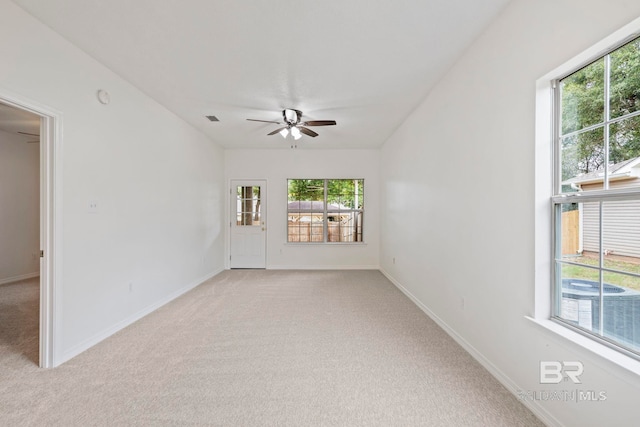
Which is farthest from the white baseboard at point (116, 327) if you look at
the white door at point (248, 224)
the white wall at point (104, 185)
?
the white door at point (248, 224)

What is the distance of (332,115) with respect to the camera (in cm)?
396

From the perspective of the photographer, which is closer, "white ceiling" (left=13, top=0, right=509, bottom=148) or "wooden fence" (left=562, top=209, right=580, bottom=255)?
"wooden fence" (left=562, top=209, right=580, bottom=255)

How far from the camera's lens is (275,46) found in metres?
2.34

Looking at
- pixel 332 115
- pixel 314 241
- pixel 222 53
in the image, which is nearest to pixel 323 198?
pixel 314 241

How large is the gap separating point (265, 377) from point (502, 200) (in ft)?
7.05

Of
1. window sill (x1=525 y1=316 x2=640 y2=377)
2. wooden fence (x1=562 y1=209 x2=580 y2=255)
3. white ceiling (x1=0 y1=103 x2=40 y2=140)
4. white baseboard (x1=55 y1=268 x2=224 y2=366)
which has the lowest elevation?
white baseboard (x1=55 y1=268 x2=224 y2=366)

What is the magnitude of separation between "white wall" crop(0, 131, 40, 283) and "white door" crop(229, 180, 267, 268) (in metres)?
3.52

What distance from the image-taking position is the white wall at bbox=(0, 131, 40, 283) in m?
4.69

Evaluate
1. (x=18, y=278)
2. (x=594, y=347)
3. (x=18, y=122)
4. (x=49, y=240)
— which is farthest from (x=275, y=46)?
(x=18, y=278)

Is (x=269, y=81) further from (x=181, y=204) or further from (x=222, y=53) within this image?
(x=181, y=204)

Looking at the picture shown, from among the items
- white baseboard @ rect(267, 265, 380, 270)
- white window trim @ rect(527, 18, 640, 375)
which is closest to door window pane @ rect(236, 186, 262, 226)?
white baseboard @ rect(267, 265, 380, 270)

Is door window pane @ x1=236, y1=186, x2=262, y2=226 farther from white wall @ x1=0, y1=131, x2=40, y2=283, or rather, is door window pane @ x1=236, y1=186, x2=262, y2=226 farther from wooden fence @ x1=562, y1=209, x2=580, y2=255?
wooden fence @ x1=562, y1=209, x2=580, y2=255

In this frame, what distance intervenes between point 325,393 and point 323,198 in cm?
458

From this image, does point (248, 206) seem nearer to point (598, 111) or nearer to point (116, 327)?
point (116, 327)
